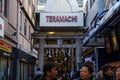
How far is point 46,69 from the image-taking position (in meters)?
5.91

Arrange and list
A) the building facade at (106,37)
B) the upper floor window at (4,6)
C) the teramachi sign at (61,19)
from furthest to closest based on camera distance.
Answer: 1. the teramachi sign at (61,19)
2. the upper floor window at (4,6)
3. the building facade at (106,37)

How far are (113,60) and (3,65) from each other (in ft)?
19.8

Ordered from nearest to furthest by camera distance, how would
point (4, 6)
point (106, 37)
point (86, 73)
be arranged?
point (86, 73)
point (106, 37)
point (4, 6)

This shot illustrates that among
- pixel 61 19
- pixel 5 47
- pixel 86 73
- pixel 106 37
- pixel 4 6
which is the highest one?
pixel 61 19

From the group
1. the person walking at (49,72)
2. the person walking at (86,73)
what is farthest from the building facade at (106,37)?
the person walking at (49,72)

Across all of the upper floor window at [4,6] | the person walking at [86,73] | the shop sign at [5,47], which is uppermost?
the upper floor window at [4,6]

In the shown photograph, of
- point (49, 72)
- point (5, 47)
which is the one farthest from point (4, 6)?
point (49, 72)

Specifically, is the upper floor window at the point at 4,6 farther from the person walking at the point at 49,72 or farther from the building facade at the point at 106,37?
the person walking at the point at 49,72

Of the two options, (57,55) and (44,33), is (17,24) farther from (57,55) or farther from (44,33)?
(57,55)

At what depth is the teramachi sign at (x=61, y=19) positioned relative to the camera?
131 feet

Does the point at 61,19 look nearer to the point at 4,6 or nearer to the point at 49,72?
the point at 4,6

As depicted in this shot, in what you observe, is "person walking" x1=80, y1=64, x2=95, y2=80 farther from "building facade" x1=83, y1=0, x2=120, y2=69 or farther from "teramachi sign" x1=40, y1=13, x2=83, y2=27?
"teramachi sign" x1=40, y1=13, x2=83, y2=27

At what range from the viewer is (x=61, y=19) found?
4031 cm

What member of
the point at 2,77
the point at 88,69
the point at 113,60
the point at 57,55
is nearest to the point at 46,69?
the point at 88,69
